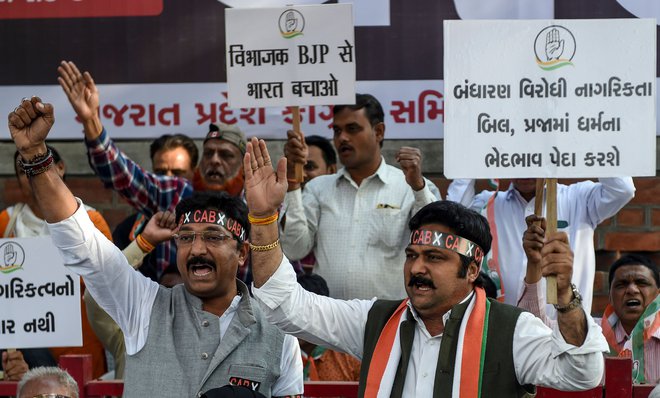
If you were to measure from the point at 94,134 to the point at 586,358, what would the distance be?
9.64 feet

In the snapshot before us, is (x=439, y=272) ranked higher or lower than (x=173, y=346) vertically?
higher

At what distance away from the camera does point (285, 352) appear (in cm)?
421

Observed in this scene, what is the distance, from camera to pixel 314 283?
5.37 metres

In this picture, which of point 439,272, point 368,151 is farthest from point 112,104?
point 439,272

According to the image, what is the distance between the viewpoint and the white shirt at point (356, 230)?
18.2ft

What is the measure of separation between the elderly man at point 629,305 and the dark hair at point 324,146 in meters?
1.65

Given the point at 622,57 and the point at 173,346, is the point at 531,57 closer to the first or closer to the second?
the point at 622,57

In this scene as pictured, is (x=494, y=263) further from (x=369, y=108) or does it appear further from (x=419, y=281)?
(x=419, y=281)

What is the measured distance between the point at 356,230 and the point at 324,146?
1.04 m

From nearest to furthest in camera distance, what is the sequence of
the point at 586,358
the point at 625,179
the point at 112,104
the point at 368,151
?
the point at 586,358 → the point at 625,179 → the point at 368,151 → the point at 112,104

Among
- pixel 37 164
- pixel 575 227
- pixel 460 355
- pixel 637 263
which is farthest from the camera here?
pixel 637 263

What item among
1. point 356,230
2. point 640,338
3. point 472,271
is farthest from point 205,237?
point 640,338

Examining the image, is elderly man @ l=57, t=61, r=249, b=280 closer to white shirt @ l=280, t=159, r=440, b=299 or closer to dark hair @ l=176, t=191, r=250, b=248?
white shirt @ l=280, t=159, r=440, b=299

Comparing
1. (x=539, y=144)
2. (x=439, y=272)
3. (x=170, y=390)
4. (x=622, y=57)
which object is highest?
(x=622, y=57)
